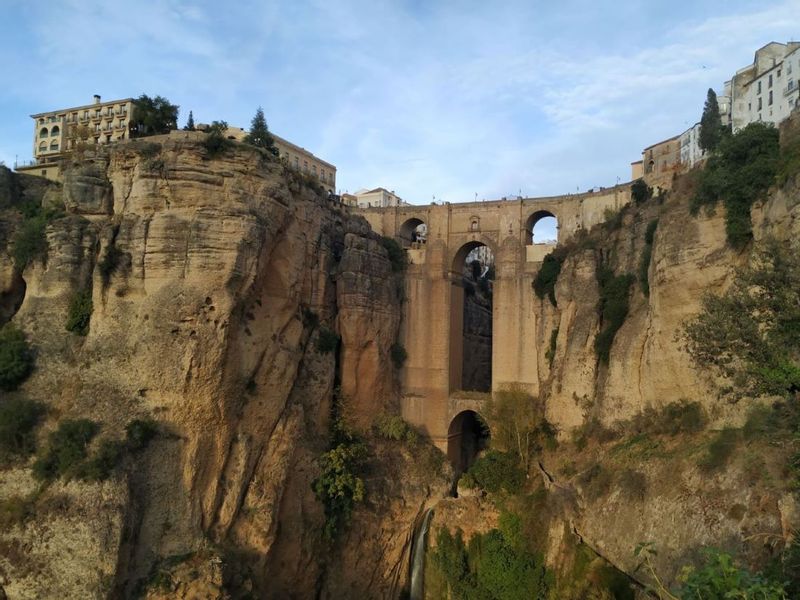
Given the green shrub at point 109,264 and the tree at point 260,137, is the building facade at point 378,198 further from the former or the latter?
the green shrub at point 109,264

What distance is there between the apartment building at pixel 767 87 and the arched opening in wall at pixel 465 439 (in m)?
15.9

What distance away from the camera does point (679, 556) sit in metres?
14.5

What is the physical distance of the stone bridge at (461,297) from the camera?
88.4ft

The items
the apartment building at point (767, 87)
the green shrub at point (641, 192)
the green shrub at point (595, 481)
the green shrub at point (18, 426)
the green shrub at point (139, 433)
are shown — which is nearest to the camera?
the green shrub at point (18, 426)

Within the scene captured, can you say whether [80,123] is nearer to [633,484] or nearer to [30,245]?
[30,245]

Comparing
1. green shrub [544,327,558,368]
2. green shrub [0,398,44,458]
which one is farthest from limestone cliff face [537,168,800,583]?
green shrub [0,398,44,458]

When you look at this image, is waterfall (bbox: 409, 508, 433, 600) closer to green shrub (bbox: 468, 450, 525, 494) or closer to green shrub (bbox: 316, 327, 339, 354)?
green shrub (bbox: 468, 450, 525, 494)

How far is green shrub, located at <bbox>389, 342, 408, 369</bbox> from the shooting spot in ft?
92.8

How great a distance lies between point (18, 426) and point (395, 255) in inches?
634

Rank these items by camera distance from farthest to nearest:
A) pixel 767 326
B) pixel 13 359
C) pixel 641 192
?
pixel 641 192 < pixel 13 359 < pixel 767 326

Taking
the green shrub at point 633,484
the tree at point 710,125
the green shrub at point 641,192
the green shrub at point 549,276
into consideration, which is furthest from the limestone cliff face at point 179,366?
A: the tree at point 710,125

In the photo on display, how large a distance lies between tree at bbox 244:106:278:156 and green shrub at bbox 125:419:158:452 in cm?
1140

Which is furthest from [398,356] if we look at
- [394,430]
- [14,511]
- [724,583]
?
[724,583]

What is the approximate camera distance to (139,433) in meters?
17.8
